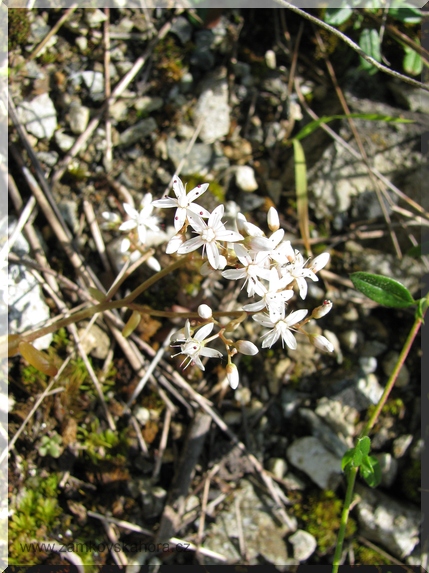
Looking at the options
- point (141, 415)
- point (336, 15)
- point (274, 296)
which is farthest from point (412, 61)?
point (141, 415)

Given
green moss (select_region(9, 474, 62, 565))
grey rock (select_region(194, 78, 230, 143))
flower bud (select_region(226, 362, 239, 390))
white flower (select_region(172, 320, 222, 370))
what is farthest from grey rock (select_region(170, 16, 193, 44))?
green moss (select_region(9, 474, 62, 565))

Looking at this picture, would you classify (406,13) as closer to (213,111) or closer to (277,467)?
(213,111)

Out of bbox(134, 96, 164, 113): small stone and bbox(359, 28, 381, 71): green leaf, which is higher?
bbox(359, 28, 381, 71): green leaf

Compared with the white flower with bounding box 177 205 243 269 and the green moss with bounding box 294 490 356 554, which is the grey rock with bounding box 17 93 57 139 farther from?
the green moss with bounding box 294 490 356 554

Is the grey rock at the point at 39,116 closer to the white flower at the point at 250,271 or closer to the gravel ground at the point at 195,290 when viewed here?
the gravel ground at the point at 195,290

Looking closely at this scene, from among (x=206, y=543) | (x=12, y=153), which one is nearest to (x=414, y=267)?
(x=206, y=543)
